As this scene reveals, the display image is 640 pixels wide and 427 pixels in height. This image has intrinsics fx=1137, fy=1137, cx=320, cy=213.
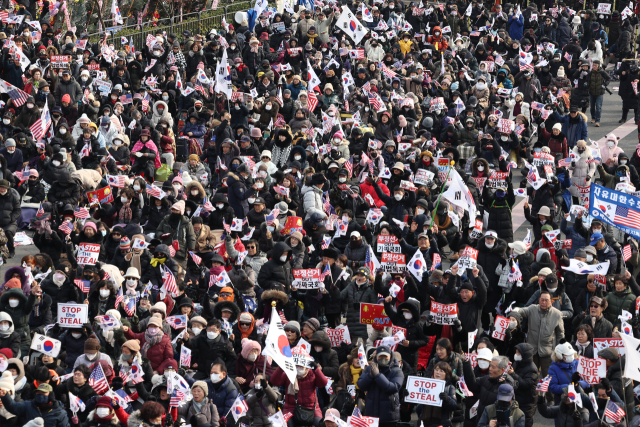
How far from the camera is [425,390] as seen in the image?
38.4 ft

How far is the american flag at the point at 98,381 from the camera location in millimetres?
11969

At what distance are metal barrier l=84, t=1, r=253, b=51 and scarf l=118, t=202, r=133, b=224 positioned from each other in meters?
13.5

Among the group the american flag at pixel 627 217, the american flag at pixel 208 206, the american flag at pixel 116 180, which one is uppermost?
the american flag at pixel 627 217

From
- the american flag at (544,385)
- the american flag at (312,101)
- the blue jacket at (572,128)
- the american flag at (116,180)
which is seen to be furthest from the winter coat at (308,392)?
the blue jacket at (572,128)

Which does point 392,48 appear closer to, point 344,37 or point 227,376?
point 344,37

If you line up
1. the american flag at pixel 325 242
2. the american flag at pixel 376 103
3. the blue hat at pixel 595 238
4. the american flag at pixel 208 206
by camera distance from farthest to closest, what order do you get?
1. the american flag at pixel 376 103
2. the american flag at pixel 208 206
3. the american flag at pixel 325 242
4. the blue hat at pixel 595 238

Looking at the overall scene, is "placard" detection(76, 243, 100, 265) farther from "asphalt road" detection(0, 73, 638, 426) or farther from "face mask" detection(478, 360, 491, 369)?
"face mask" detection(478, 360, 491, 369)

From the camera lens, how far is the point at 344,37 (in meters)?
28.5

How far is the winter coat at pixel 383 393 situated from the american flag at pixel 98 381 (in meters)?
2.68

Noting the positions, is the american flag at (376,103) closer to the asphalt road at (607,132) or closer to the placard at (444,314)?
the asphalt road at (607,132)

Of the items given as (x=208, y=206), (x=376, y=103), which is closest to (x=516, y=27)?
(x=376, y=103)

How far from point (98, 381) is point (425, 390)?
3435mm

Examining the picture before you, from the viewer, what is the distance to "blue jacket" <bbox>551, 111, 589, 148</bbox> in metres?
22.0

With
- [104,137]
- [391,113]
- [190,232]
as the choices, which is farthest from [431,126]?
[190,232]
